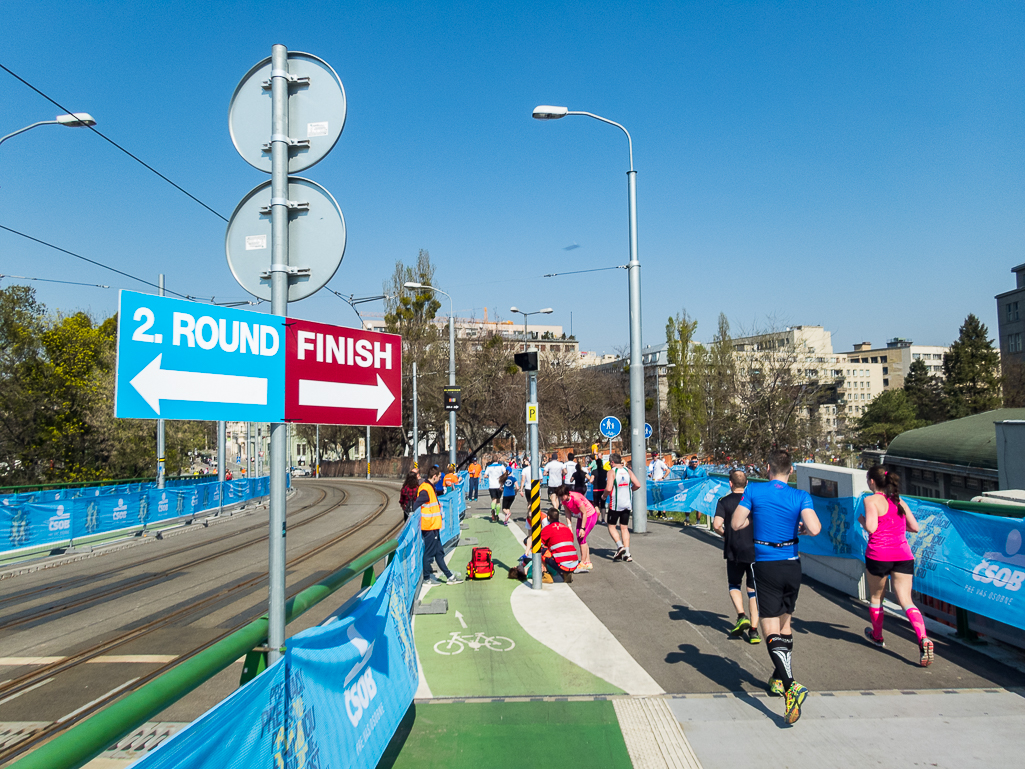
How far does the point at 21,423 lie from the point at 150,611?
33145 mm

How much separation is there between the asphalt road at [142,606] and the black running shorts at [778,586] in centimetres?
473

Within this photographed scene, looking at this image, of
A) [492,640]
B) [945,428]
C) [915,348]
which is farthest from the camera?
[915,348]

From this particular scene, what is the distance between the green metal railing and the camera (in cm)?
173

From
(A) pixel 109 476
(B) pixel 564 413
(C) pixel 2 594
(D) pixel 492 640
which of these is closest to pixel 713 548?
(D) pixel 492 640

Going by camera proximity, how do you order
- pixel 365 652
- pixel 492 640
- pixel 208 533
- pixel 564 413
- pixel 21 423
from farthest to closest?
pixel 564 413 < pixel 21 423 < pixel 208 533 < pixel 492 640 < pixel 365 652

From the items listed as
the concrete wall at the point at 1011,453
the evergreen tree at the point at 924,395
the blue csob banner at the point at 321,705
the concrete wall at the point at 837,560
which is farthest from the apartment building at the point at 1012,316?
the blue csob banner at the point at 321,705

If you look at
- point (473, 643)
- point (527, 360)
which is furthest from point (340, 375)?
point (527, 360)

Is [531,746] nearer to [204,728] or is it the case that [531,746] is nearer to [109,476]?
[204,728]

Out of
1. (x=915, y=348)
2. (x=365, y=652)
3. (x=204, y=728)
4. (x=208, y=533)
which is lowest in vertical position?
(x=208, y=533)

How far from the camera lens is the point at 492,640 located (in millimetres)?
7062

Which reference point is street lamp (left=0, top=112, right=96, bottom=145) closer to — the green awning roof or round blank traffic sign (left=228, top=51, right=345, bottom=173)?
round blank traffic sign (left=228, top=51, right=345, bottom=173)

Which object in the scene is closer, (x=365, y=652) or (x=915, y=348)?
(x=365, y=652)

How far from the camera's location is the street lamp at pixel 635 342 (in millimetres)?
14500

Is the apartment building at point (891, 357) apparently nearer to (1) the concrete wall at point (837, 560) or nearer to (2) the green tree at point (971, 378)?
(2) the green tree at point (971, 378)
